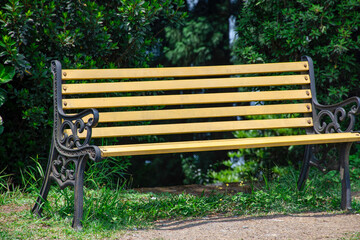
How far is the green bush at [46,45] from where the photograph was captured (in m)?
4.24

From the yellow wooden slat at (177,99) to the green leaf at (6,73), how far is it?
852 mm

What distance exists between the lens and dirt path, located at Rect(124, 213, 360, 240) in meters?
3.14

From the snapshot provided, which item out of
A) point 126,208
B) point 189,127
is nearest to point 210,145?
point 189,127

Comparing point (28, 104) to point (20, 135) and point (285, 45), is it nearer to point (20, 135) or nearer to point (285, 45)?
point (20, 135)

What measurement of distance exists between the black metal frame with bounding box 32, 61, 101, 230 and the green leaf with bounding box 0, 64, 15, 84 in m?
0.75

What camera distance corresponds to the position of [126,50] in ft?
16.0

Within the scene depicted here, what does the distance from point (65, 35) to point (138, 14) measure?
719mm

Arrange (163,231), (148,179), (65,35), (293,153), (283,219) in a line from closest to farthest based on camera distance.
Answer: (163,231), (283,219), (65,35), (293,153), (148,179)

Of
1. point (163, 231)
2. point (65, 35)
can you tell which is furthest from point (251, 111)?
point (65, 35)

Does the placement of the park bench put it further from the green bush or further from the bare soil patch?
the green bush

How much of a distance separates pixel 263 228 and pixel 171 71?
1.50 m

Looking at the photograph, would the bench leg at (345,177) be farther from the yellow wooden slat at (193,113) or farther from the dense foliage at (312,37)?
the dense foliage at (312,37)

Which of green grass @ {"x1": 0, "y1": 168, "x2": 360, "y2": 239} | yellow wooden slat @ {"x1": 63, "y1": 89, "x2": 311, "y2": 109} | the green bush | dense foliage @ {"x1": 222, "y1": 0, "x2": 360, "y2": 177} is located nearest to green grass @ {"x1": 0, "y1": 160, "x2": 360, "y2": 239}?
green grass @ {"x1": 0, "y1": 168, "x2": 360, "y2": 239}

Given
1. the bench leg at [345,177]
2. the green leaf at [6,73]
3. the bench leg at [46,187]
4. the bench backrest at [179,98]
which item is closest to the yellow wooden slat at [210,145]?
the bench leg at [345,177]
